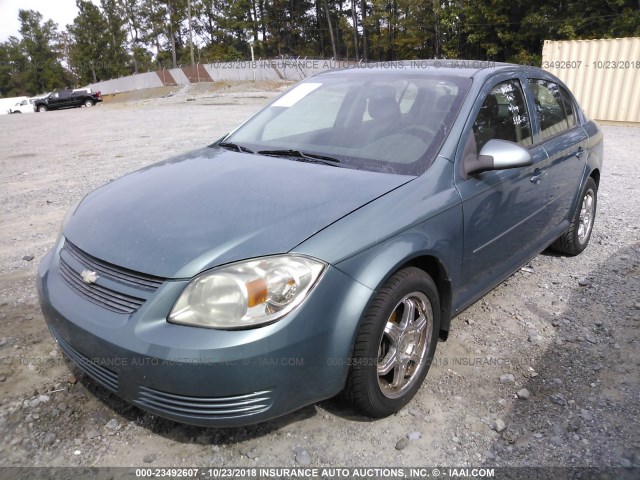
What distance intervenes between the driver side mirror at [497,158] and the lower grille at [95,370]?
79.6 inches

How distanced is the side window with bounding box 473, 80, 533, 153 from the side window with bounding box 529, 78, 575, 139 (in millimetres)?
245

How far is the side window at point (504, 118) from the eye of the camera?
3.05 metres

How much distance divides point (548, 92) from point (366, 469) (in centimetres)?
320

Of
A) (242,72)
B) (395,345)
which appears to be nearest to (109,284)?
(395,345)

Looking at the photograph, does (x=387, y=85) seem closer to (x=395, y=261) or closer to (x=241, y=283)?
(x=395, y=261)

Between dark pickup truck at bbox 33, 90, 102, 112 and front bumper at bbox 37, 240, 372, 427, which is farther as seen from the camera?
dark pickup truck at bbox 33, 90, 102, 112

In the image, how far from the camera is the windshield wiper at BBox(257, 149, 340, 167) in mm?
2893

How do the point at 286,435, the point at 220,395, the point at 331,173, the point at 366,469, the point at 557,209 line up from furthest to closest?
the point at 557,209 < the point at 331,173 < the point at 286,435 < the point at 366,469 < the point at 220,395

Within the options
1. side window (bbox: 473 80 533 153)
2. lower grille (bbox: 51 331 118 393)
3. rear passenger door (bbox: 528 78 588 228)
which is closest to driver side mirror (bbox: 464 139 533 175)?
side window (bbox: 473 80 533 153)

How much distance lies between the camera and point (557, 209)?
3.95 metres

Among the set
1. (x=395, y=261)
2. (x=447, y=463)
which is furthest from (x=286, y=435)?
(x=395, y=261)

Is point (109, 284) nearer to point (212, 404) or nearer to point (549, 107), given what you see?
point (212, 404)

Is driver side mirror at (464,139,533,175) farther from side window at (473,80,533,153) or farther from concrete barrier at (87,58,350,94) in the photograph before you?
concrete barrier at (87,58,350,94)

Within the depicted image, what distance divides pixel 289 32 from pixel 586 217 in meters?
67.2
